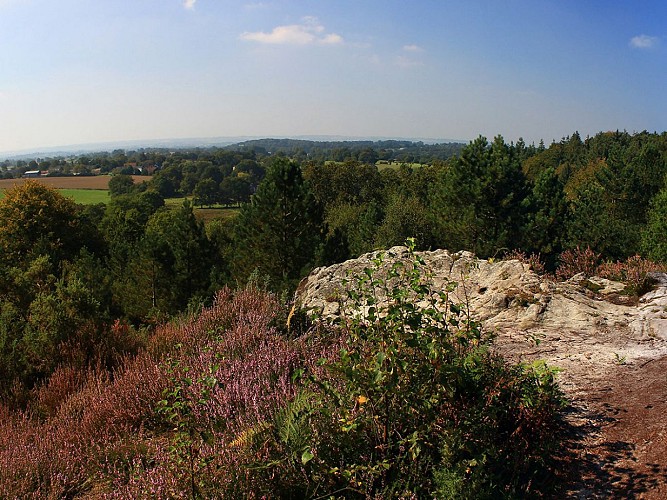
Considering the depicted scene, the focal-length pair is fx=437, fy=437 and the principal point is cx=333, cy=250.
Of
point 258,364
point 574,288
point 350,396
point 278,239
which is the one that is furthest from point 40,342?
point 278,239

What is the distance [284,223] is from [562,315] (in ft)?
52.8

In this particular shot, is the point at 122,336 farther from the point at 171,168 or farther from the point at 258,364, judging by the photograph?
the point at 171,168

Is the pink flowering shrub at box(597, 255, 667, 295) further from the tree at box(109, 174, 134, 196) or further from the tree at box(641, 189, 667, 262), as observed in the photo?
the tree at box(109, 174, 134, 196)

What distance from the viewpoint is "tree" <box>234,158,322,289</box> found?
70.0 ft

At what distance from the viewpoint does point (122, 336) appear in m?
7.49

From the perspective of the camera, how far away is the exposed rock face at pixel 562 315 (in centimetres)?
559

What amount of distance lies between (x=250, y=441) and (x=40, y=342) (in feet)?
17.6

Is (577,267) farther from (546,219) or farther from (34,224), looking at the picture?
(34,224)

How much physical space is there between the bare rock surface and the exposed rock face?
14 millimetres

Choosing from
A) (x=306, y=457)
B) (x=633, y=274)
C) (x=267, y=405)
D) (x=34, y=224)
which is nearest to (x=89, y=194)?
(x=34, y=224)

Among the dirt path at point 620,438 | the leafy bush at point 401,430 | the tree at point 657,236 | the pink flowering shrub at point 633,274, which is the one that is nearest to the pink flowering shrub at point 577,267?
the pink flowering shrub at point 633,274

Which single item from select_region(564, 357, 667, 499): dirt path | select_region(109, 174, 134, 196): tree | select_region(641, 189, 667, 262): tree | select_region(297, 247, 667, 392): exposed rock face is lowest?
select_region(641, 189, 667, 262): tree

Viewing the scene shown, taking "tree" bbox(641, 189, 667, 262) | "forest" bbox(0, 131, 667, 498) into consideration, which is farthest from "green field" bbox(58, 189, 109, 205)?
"forest" bbox(0, 131, 667, 498)

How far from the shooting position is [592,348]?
19.1ft
